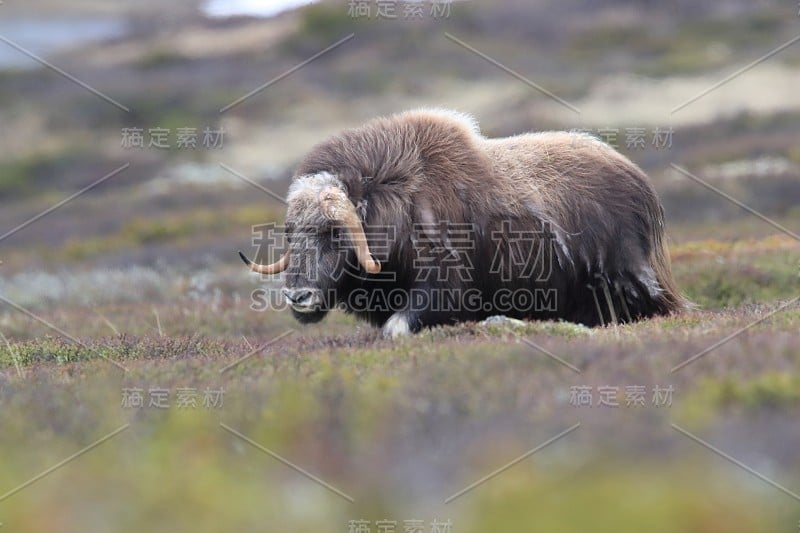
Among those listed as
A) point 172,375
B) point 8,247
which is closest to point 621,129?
point 8,247

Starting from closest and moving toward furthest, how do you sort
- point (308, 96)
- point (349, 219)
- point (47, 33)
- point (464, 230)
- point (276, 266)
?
point (349, 219), point (464, 230), point (276, 266), point (47, 33), point (308, 96)

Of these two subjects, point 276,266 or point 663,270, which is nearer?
point 276,266

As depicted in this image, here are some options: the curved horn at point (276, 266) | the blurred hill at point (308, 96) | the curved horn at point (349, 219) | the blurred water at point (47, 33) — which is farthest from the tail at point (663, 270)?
the blurred water at point (47, 33)

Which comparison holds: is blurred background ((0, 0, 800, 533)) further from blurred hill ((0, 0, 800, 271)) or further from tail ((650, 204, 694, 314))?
tail ((650, 204, 694, 314))

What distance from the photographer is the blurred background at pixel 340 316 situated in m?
4.65

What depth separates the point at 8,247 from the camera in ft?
71.7

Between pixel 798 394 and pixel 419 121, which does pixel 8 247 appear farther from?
pixel 798 394

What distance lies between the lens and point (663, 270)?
8258mm

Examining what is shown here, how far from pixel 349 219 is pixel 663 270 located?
255cm

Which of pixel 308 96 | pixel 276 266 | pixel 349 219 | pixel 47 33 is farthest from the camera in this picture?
pixel 308 96

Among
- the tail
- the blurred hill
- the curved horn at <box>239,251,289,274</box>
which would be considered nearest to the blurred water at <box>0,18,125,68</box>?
the blurred hill

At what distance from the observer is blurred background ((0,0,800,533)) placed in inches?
183

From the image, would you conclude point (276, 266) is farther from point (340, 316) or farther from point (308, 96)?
point (308, 96)

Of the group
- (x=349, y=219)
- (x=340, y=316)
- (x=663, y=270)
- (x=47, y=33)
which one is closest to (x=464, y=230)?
(x=349, y=219)
